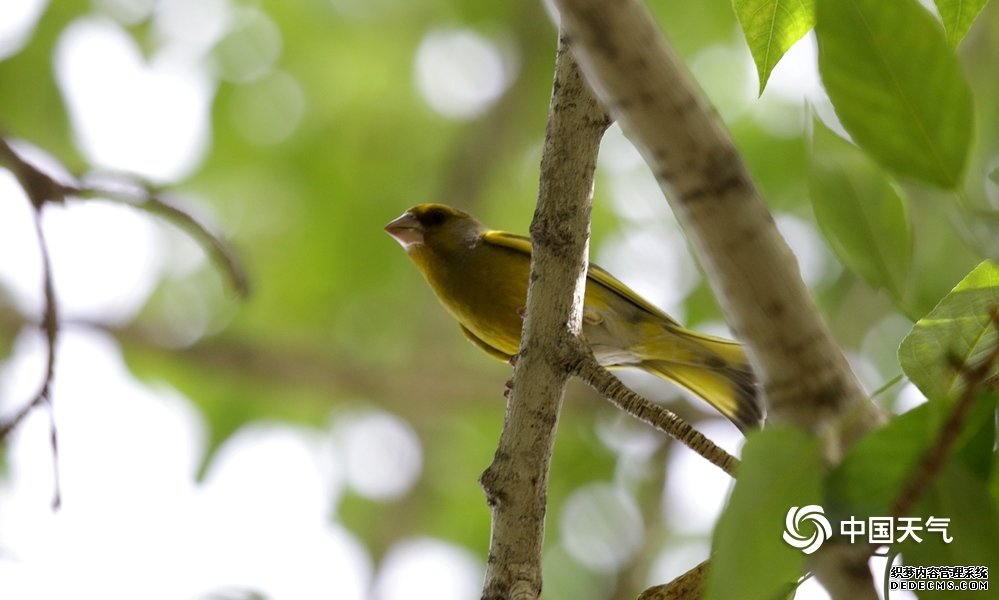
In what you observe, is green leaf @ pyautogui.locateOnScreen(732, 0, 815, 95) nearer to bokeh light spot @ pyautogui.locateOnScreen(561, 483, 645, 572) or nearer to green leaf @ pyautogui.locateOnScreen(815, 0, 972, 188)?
green leaf @ pyautogui.locateOnScreen(815, 0, 972, 188)

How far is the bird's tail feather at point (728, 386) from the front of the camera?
447 centimetres

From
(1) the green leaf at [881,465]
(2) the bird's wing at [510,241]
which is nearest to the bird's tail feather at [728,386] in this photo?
(2) the bird's wing at [510,241]

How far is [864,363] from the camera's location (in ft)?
23.2

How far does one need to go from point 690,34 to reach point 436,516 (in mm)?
4259

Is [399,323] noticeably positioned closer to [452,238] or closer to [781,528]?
[452,238]

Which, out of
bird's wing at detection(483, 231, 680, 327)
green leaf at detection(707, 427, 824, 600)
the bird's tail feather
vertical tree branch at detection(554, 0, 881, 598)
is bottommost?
green leaf at detection(707, 427, 824, 600)

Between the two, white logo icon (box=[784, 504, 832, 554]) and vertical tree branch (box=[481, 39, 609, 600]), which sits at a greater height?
vertical tree branch (box=[481, 39, 609, 600])

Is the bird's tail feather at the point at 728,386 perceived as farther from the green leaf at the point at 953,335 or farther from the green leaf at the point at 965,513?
the green leaf at the point at 965,513

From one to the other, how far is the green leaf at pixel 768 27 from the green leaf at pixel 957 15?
0.22 metres

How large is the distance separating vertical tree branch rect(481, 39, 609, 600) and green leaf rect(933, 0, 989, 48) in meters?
0.62

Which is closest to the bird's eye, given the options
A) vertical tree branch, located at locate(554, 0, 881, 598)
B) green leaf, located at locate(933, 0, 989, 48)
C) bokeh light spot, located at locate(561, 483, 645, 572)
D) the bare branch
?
bokeh light spot, located at locate(561, 483, 645, 572)

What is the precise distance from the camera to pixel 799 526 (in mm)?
1312

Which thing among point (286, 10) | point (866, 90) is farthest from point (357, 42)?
point (866, 90)

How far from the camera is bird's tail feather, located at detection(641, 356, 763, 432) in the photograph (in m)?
4.47
